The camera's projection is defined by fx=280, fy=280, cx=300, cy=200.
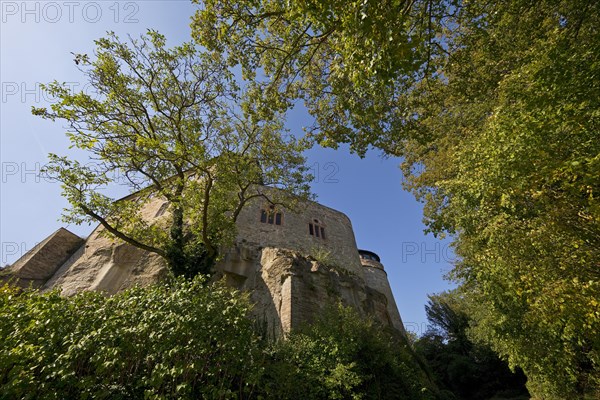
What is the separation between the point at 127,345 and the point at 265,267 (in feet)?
29.7

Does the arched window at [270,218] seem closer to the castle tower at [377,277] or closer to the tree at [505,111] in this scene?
the castle tower at [377,277]

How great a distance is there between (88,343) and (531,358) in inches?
421

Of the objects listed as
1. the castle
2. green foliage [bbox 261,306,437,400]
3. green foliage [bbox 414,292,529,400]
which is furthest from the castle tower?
green foliage [bbox 261,306,437,400]

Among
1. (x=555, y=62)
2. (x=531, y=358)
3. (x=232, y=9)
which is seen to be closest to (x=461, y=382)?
(x=531, y=358)

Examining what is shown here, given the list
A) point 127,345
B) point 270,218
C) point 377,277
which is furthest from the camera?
point 377,277

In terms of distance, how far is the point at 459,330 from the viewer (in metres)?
21.6

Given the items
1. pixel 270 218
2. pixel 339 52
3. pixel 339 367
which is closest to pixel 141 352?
pixel 339 367

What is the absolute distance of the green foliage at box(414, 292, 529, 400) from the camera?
18.0 meters

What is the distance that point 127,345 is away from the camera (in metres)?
4.30

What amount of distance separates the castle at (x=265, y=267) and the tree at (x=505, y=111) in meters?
5.28

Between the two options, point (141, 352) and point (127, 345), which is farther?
point (141, 352)

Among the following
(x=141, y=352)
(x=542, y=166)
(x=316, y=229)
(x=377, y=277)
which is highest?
(x=316, y=229)

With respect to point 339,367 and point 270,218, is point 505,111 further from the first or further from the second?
point 270,218

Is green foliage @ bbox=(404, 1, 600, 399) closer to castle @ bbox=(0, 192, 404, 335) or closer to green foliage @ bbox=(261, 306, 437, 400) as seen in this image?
green foliage @ bbox=(261, 306, 437, 400)
